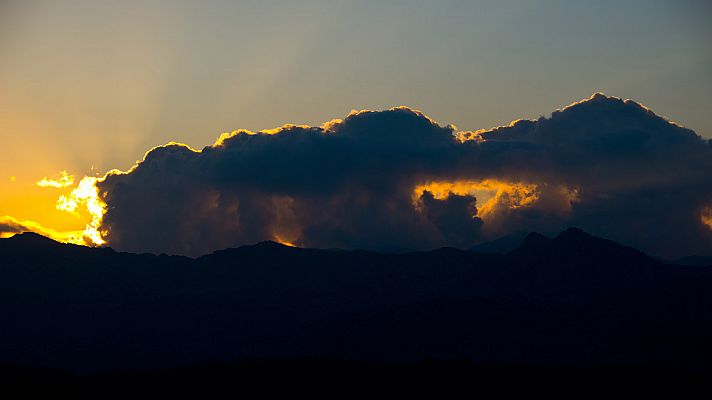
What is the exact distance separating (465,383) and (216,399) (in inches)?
1746

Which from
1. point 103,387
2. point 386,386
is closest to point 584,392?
point 386,386

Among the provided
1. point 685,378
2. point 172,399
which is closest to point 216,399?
point 172,399

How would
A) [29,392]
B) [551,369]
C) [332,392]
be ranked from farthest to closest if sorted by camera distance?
[551,369], [332,392], [29,392]

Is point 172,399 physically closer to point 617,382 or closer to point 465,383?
point 465,383

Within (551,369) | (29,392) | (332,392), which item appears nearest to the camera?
(29,392)

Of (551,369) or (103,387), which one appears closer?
(103,387)

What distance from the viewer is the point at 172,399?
177 m

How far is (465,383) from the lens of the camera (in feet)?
611

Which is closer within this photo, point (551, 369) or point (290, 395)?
point (290, 395)

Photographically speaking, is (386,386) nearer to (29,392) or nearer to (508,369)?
(508,369)

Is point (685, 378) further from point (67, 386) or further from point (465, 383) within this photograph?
point (67, 386)

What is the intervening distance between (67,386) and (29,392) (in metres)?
7.40

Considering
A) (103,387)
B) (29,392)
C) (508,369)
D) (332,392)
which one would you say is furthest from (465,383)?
(29,392)

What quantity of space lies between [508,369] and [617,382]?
21808 mm
